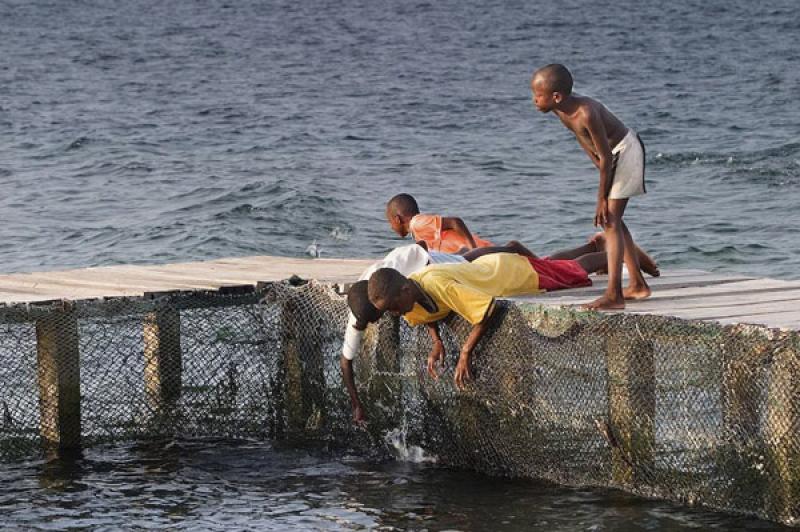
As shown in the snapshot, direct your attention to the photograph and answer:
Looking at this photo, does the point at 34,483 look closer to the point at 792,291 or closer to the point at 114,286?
the point at 114,286

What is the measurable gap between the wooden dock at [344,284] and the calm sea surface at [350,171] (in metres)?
1.11

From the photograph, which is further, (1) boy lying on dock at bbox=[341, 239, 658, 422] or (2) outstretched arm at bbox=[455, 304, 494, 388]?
(1) boy lying on dock at bbox=[341, 239, 658, 422]

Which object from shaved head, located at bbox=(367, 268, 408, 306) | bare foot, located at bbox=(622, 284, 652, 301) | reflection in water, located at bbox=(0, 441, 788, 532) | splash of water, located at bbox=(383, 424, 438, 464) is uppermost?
shaved head, located at bbox=(367, 268, 408, 306)

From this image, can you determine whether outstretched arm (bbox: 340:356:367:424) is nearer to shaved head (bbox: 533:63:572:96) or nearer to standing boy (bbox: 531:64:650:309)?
standing boy (bbox: 531:64:650:309)

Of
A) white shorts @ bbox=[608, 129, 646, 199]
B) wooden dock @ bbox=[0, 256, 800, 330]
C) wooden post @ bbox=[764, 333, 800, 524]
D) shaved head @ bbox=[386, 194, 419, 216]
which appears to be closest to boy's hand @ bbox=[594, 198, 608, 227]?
white shorts @ bbox=[608, 129, 646, 199]

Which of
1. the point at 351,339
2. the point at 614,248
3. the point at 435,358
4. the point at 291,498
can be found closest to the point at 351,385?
the point at 351,339

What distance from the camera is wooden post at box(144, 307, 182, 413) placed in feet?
36.8

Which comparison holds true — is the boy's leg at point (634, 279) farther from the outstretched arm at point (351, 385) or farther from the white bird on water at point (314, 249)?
the white bird on water at point (314, 249)

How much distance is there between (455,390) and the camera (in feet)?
32.7

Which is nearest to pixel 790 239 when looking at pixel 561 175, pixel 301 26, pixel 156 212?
pixel 561 175

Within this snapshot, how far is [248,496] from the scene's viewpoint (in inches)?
386

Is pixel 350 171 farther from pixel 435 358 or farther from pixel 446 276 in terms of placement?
pixel 446 276

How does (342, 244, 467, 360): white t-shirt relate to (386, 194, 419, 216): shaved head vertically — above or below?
below

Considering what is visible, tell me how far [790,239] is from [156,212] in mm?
8945
